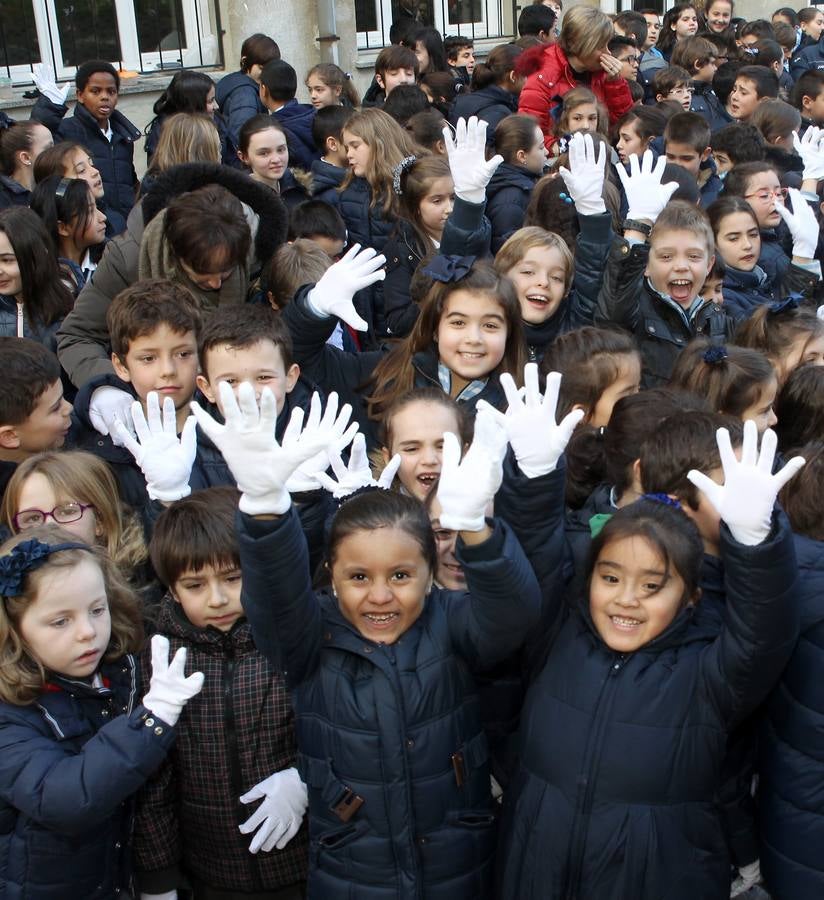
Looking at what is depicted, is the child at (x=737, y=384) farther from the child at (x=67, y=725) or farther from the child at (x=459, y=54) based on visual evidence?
the child at (x=459, y=54)

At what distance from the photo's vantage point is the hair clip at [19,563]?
235cm

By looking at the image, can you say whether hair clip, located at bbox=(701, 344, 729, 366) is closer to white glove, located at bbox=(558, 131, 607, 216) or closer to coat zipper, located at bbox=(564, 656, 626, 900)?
white glove, located at bbox=(558, 131, 607, 216)

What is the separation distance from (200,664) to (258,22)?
7726 millimetres

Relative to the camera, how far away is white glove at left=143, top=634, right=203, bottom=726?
2.31 metres

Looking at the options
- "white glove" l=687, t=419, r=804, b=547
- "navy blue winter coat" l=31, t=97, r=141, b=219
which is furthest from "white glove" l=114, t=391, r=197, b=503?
"navy blue winter coat" l=31, t=97, r=141, b=219

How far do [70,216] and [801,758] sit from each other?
3780mm

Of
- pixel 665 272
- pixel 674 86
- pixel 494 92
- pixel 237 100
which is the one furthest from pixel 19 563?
pixel 674 86

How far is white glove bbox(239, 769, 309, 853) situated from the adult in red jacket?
462 centimetres

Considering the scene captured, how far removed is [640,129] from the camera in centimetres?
620

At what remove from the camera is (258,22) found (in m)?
9.23

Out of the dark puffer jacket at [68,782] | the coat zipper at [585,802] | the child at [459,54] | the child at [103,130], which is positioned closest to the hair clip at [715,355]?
the coat zipper at [585,802]

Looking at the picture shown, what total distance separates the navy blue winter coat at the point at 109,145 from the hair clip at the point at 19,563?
4.36 m

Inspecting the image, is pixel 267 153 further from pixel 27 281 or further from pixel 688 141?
pixel 688 141

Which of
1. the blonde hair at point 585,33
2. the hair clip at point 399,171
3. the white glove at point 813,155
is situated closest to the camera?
the hair clip at point 399,171
